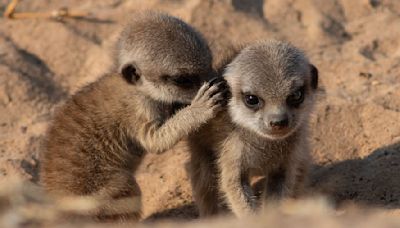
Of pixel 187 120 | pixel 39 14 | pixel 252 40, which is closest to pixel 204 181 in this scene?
pixel 187 120

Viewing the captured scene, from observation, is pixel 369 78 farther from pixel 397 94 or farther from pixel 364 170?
pixel 364 170

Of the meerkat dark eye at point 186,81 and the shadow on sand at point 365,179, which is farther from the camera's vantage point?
the shadow on sand at point 365,179

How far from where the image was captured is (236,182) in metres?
5.11

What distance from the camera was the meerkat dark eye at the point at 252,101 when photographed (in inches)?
195

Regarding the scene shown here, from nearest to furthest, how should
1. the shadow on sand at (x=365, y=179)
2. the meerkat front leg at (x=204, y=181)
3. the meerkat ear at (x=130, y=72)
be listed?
the meerkat ear at (x=130, y=72) < the meerkat front leg at (x=204, y=181) < the shadow on sand at (x=365, y=179)

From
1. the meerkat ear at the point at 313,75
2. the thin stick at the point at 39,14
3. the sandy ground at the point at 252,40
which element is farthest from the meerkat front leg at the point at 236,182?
the thin stick at the point at 39,14

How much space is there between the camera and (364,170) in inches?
233

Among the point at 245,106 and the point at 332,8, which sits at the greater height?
the point at 245,106

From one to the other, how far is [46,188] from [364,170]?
7.32 ft

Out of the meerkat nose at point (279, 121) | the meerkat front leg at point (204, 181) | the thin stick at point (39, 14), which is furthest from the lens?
the thin stick at point (39, 14)

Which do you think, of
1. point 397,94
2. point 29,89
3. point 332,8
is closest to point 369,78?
point 397,94

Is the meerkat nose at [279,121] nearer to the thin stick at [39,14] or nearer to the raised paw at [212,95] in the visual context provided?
the raised paw at [212,95]

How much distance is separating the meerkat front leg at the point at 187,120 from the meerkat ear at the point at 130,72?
0.31 m

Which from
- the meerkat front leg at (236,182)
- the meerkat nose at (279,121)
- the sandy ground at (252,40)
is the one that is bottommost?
the sandy ground at (252,40)
